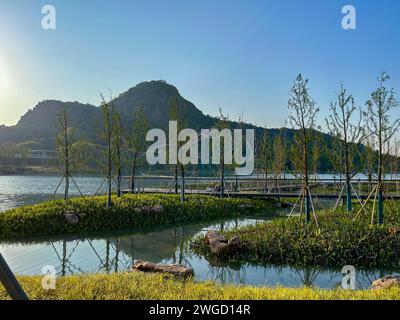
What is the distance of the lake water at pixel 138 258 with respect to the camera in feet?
26.8

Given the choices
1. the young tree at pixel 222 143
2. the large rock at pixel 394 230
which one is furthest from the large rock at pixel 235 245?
the young tree at pixel 222 143

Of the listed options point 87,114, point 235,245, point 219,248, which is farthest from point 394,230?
point 87,114

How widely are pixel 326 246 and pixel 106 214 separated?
8708mm

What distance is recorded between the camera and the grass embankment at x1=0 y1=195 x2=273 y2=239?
515 inches

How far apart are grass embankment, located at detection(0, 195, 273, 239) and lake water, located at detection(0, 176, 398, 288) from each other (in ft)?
2.87

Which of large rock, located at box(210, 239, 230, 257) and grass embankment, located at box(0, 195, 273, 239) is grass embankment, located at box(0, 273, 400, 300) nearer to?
large rock, located at box(210, 239, 230, 257)

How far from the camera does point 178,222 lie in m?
16.8

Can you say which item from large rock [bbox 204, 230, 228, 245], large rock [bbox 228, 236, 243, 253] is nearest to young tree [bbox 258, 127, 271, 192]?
large rock [bbox 204, 230, 228, 245]

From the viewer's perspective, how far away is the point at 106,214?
588 inches

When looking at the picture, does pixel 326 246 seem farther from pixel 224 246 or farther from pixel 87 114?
pixel 87 114

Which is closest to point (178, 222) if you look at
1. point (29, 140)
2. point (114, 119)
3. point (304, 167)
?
point (114, 119)

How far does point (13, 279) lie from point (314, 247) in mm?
7901

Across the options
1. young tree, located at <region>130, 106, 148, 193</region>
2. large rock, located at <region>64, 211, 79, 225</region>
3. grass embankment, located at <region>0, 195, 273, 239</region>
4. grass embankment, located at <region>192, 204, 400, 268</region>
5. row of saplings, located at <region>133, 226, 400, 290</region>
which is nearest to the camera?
row of saplings, located at <region>133, 226, 400, 290</region>
